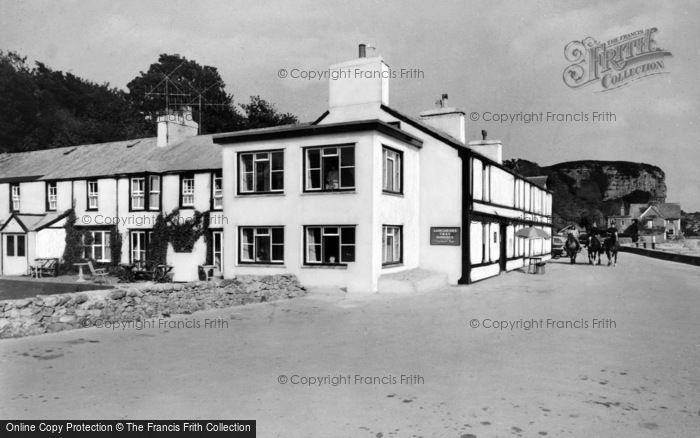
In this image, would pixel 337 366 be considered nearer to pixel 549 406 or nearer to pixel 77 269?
pixel 549 406

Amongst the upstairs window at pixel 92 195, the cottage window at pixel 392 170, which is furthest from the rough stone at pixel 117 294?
the upstairs window at pixel 92 195

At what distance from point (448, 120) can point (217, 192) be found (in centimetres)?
1264

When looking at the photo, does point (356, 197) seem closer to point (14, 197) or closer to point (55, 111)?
point (14, 197)

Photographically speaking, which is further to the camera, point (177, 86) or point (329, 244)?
point (177, 86)

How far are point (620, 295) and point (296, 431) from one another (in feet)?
51.7

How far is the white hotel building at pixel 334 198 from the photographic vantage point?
1981 centimetres

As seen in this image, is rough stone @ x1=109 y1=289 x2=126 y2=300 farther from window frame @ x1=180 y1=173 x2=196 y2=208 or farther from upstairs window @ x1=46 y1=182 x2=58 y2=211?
upstairs window @ x1=46 y1=182 x2=58 y2=211

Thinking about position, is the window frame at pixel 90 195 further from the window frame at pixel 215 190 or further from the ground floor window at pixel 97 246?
the window frame at pixel 215 190

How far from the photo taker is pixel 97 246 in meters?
29.7

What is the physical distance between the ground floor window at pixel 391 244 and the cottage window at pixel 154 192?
14.2 metres

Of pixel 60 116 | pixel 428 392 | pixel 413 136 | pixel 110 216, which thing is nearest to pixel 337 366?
pixel 428 392

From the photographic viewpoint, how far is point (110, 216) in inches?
1162

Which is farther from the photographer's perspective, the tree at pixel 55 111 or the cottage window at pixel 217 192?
the tree at pixel 55 111

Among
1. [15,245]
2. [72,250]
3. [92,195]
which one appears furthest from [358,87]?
[15,245]
